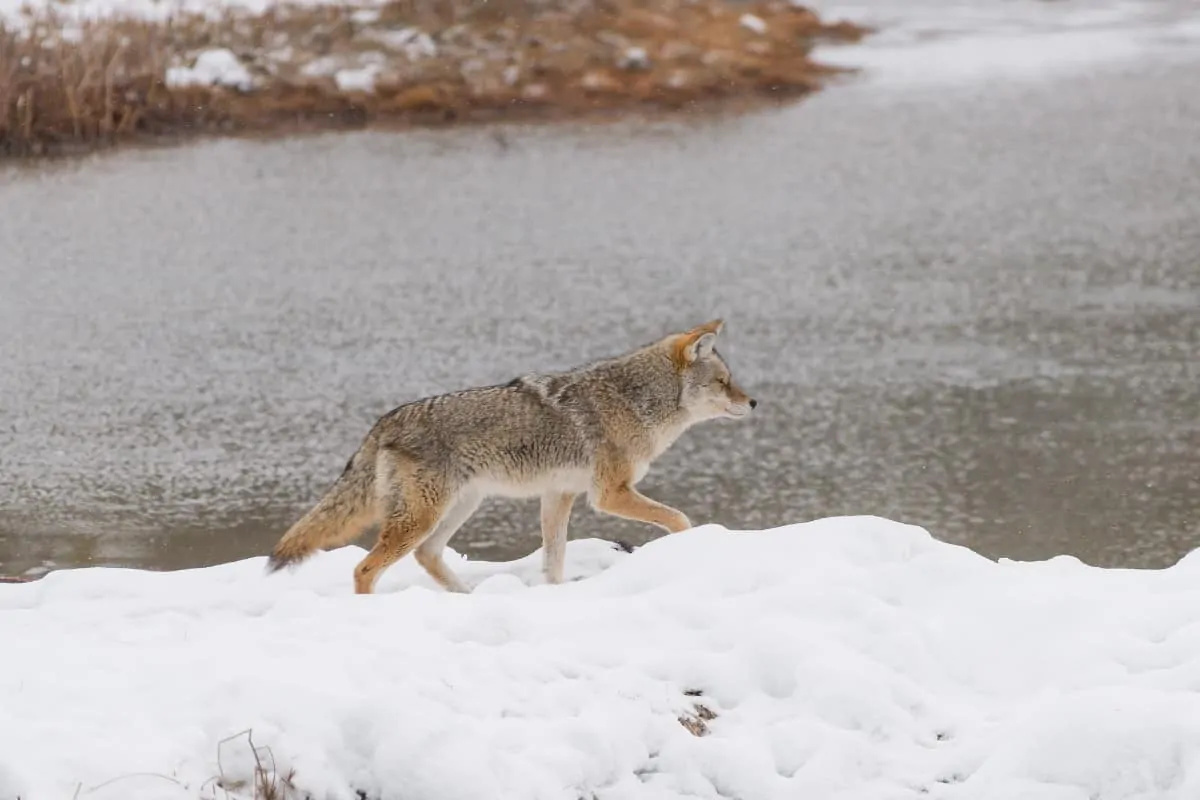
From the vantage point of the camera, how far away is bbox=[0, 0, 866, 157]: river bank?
22156 mm

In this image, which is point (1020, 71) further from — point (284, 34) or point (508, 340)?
point (508, 340)

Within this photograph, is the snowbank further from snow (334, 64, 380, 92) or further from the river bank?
snow (334, 64, 380, 92)

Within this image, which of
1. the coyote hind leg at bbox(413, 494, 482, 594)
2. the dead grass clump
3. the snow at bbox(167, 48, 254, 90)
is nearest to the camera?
the dead grass clump

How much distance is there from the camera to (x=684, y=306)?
15.5 m

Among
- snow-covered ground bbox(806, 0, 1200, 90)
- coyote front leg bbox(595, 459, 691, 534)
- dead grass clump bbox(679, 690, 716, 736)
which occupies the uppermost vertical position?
snow-covered ground bbox(806, 0, 1200, 90)

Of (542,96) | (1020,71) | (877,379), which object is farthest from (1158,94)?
(877,379)

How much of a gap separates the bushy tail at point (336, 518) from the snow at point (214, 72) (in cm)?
1750

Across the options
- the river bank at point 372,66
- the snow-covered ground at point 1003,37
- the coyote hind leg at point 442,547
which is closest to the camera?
the coyote hind leg at point 442,547

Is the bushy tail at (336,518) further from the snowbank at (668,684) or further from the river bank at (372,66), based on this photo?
the river bank at (372,66)

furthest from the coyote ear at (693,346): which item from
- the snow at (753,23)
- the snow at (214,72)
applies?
the snow at (753,23)

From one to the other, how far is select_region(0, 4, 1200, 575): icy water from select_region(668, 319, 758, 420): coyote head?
160cm

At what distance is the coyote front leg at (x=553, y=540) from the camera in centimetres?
793

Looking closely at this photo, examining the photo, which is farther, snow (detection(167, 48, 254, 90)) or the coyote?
A: snow (detection(167, 48, 254, 90))

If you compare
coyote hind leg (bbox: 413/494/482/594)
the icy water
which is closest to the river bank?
the icy water
